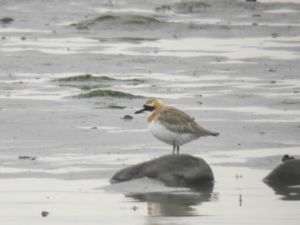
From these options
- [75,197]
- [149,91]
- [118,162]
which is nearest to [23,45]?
[149,91]

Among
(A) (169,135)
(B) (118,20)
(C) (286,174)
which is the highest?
(B) (118,20)

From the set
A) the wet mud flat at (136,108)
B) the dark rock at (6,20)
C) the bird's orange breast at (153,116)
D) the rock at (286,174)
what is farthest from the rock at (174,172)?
the dark rock at (6,20)

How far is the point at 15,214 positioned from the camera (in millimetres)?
12359

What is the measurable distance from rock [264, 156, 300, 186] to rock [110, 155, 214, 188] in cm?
73

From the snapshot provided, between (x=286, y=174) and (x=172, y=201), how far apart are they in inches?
65.7

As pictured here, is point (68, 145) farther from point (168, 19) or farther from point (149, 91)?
point (168, 19)

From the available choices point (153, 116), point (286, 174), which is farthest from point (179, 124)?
point (286, 174)

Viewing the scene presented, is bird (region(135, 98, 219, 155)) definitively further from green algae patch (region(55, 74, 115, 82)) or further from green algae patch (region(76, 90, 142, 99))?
green algae patch (region(55, 74, 115, 82))

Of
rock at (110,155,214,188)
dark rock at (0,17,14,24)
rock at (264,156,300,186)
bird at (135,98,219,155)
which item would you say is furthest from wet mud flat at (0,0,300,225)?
bird at (135,98,219,155)

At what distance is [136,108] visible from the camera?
20281mm

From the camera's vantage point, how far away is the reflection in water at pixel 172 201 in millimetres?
12617

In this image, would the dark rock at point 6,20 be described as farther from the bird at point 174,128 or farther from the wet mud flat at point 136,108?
the bird at point 174,128

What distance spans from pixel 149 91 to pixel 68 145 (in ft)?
19.3

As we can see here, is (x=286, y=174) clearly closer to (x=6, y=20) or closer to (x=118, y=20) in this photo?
(x=118, y=20)
